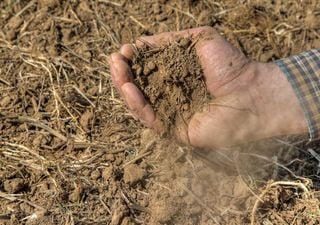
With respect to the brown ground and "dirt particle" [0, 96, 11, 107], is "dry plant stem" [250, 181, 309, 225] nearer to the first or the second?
the brown ground

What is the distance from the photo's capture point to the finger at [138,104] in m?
2.06

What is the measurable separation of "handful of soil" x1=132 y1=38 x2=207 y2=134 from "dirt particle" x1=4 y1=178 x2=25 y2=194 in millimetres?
624

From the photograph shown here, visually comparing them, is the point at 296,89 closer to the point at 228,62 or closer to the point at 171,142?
the point at 228,62

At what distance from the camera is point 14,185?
2.09m

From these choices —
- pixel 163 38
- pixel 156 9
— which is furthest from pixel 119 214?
pixel 156 9

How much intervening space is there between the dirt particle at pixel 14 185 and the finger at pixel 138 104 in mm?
546

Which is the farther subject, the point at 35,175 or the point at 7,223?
the point at 35,175

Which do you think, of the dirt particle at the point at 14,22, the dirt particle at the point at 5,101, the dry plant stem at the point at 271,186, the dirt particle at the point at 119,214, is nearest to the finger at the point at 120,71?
the dirt particle at the point at 119,214

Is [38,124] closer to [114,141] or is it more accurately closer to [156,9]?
[114,141]

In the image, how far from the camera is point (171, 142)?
2.19 m

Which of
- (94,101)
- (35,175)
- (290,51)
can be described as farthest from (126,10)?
(35,175)

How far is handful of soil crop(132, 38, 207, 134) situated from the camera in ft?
7.00

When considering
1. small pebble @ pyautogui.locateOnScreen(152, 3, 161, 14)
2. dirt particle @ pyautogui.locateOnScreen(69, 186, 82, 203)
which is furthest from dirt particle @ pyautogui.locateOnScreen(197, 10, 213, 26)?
dirt particle @ pyautogui.locateOnScreen(69, 186, 82, 203)

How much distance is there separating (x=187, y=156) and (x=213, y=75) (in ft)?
1.23
